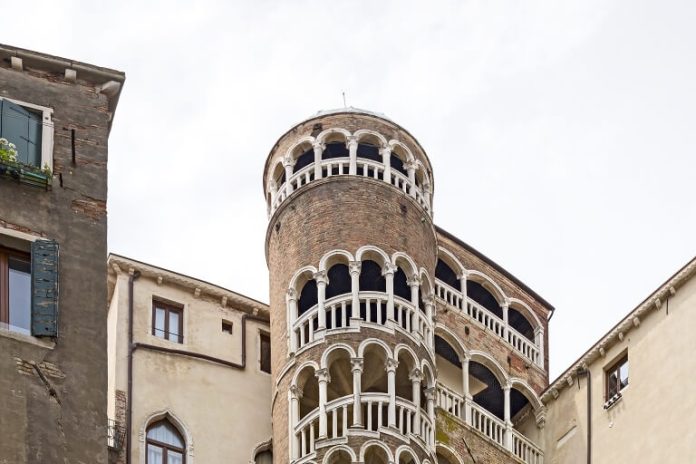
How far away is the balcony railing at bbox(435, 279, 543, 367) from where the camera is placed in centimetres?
4604

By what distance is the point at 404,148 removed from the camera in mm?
43812

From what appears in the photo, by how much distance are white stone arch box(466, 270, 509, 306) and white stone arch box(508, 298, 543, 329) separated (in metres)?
0.25

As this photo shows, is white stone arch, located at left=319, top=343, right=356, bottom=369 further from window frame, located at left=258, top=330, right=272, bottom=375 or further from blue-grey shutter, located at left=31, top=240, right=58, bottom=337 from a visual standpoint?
blue-grey shutter, located at left=31, top=240, right=58, bottom=337

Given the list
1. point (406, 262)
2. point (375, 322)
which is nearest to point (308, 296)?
point (375, 322)

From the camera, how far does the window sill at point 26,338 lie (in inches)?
945

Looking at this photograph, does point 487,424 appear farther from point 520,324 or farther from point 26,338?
point 26,338

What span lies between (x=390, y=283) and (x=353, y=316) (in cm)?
142

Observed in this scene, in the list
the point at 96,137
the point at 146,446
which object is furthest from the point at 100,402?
the point at 146,446

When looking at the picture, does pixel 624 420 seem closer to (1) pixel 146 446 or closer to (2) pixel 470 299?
(2) pixel 470 299

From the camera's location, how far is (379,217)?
42.0 meters

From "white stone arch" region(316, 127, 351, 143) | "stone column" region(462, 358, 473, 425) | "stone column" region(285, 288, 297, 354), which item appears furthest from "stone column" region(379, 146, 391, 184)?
"stone column" region(462, 358, 473, 425)

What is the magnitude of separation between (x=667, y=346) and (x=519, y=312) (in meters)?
7.45

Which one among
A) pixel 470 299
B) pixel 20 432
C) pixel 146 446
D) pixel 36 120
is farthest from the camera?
pixel 470 299

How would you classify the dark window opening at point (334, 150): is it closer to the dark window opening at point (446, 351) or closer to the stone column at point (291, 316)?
the stone column at point (291, 316)
